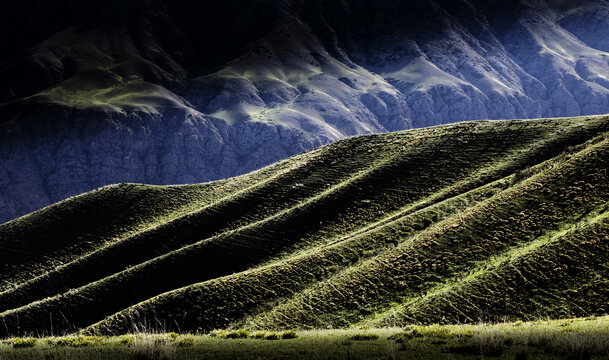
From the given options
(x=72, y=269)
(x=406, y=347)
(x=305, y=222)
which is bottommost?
(x=72, y=269)

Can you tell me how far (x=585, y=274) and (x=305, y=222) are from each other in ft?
147

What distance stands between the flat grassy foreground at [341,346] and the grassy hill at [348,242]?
413 inches

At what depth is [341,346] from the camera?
67.1ft

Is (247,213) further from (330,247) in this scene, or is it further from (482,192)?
(482,192)

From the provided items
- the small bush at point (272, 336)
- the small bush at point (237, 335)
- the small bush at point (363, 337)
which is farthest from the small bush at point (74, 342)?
the small bush at point (363, 337)

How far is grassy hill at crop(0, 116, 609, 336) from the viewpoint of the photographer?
1800 inches

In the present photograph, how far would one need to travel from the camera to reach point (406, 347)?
65.5 ft

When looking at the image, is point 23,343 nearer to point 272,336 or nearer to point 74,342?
point 74,342

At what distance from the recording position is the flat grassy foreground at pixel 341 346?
17.6 m

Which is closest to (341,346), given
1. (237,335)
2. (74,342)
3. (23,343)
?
(237,335)

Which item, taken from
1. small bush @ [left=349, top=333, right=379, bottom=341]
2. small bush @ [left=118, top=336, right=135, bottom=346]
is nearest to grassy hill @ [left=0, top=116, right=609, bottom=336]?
small bush @ [left=118, top=336, right=135, bottom=346]

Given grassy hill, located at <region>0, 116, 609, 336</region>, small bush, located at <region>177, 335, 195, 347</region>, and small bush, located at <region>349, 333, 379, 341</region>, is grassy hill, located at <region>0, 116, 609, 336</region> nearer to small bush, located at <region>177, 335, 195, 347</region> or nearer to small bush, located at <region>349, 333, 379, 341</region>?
small bush, located at <region>177, 335, 195, 347</region>

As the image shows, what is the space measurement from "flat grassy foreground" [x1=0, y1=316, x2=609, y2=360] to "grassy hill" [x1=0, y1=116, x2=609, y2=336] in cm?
1048

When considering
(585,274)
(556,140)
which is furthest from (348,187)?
(585,274)
